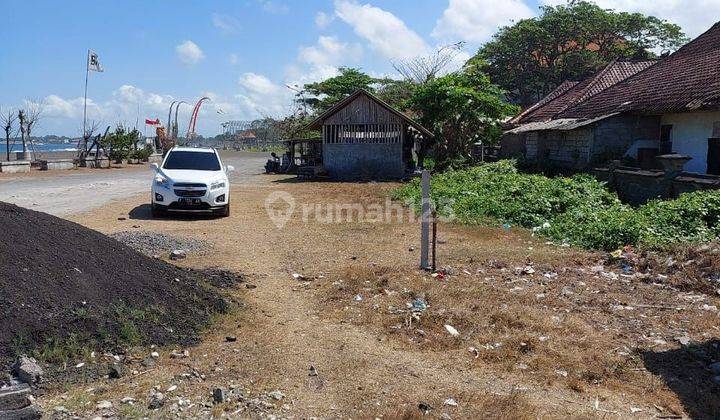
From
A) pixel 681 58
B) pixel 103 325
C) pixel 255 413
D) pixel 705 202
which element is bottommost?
pixel 255 413

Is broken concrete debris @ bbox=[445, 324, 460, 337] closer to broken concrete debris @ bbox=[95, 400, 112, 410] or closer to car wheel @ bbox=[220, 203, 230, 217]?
broken concrete debris @ bbox=[95, 400, 112, 410]

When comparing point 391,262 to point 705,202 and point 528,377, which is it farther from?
point 705,202

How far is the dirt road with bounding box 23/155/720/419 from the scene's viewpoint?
12.8 feet

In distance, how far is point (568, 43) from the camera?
1505 inches

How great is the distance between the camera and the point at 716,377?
4.41 m

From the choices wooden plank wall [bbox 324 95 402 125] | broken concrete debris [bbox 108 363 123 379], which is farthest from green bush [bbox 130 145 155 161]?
broken concrete debris [bbox 108 363 123 379]

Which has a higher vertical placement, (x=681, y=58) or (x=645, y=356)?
(x=681, y=58)

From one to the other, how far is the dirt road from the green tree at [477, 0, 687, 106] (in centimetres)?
3180

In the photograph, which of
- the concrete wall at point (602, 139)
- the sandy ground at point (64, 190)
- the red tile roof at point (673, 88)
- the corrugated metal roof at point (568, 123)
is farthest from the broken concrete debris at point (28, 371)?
the concrete wall at point (602, 139)

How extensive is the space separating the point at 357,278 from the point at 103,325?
3331mm

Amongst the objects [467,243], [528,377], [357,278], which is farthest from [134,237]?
[528,377]

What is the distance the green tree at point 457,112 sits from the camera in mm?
24391

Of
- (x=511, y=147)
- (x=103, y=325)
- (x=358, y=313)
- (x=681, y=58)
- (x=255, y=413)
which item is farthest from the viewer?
(x=511, y=147)

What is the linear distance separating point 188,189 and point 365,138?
13.0m
